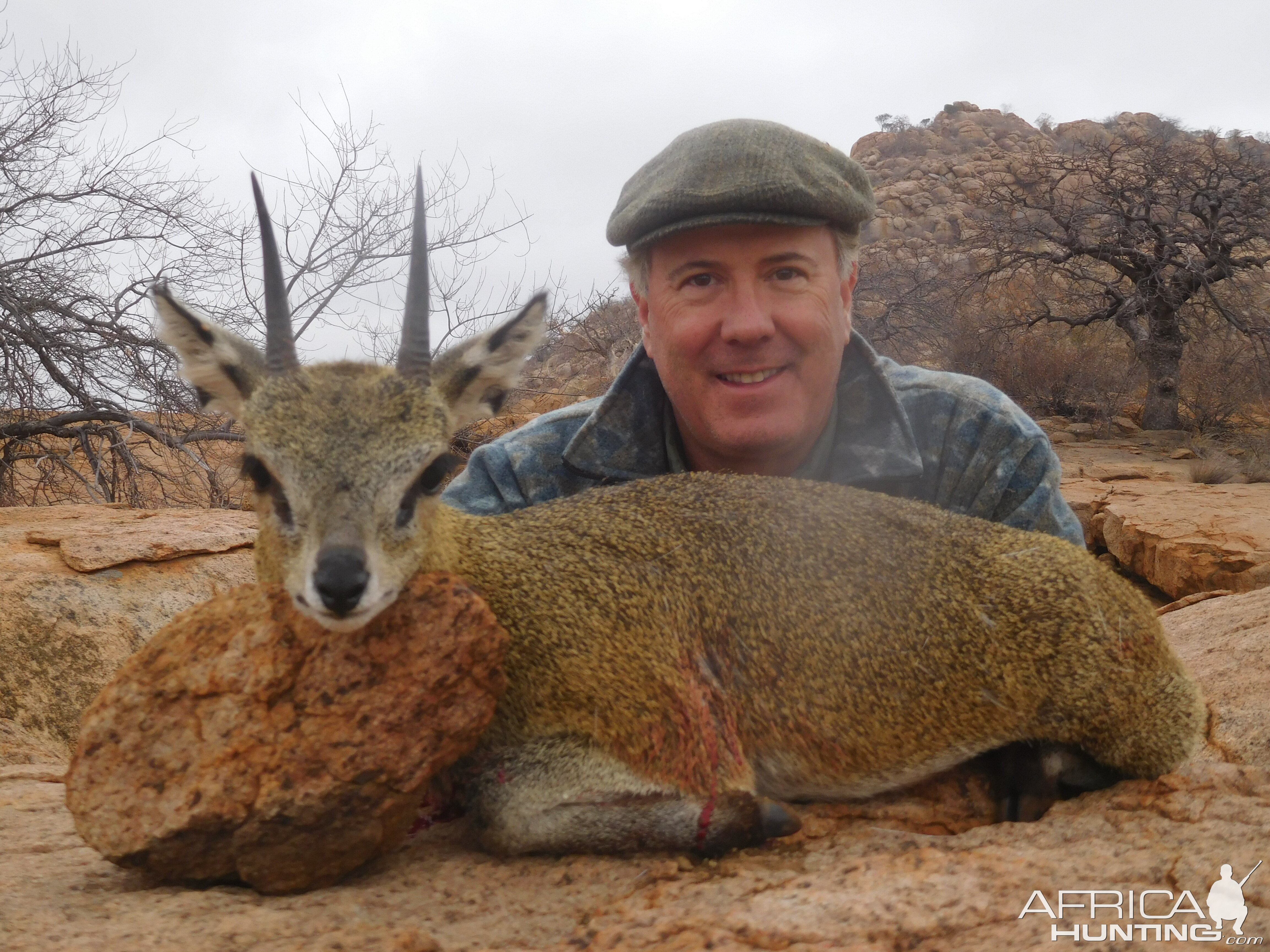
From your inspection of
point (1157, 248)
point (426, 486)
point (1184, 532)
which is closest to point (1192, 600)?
point (1184, 532)

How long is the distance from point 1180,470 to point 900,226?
39.6 metres

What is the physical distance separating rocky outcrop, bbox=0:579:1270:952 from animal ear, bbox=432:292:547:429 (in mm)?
1778

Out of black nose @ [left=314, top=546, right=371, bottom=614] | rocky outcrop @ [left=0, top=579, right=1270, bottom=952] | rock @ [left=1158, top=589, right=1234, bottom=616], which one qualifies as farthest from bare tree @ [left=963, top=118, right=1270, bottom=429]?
black nose @ [left=314, top=546, right=371, bottom=614]

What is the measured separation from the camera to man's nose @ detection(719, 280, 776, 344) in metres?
5.70

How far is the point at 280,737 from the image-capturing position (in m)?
3.27

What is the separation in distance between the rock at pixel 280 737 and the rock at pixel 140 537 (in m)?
5.55

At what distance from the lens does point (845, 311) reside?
620 cm

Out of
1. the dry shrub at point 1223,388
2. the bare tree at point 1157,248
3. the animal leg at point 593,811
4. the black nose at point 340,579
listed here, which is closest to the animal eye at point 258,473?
the black nose at point 340,579

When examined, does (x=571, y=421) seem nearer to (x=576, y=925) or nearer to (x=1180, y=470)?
(x=576, y=925)

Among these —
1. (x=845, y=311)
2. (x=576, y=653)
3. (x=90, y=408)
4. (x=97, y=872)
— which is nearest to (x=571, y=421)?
(x=845, y=311)

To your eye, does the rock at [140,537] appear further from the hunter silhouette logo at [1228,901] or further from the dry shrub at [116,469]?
the hunter silhouette logo at [1228,901]

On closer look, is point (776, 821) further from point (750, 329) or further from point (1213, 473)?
point (1213, 473)

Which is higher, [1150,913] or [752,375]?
[752,375]

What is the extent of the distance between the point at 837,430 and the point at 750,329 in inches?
45.9
